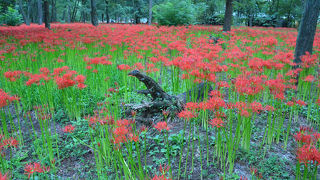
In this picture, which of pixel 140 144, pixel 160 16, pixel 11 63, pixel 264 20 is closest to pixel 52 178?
pixel 140 144

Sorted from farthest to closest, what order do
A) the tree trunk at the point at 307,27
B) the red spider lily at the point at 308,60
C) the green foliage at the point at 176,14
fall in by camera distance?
the green foliage at the point at 176,14, the tree trunk at the point at 307,27, the red spider lily at the point at 308,60

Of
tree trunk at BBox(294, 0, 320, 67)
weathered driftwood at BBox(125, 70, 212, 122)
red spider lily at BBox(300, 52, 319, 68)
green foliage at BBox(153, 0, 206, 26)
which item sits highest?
green foliage at BBox(153, 0, 206, 26)

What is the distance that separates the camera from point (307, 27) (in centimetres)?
590

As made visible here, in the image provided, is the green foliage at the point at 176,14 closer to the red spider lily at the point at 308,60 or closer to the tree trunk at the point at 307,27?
the tree trunk at the point at 307,27

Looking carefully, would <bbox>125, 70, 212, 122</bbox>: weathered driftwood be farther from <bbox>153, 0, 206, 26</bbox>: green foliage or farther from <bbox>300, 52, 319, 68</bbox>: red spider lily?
<bbox>153, 0, 206, 26</bbox>: green foliage

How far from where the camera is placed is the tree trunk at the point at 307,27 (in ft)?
18.7

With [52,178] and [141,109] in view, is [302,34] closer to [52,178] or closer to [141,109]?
[141,109]

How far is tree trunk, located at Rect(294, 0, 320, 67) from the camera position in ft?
18.7

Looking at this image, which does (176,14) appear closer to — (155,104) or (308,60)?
(308,60)

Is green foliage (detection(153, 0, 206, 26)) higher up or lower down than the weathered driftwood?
higher up

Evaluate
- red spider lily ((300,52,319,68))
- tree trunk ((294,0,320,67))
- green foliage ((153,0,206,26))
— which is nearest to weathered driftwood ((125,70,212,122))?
red spider lily ((300,52,319,68))

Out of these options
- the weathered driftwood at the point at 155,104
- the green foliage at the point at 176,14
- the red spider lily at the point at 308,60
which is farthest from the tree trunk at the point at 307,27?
the green foliage at the point at 176,14

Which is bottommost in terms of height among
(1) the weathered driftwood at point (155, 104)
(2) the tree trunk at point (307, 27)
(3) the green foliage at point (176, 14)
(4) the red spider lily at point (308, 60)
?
(1) the weathered driftwood at point (155, 104)

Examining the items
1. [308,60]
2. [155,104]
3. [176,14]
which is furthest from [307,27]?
[176,14]
